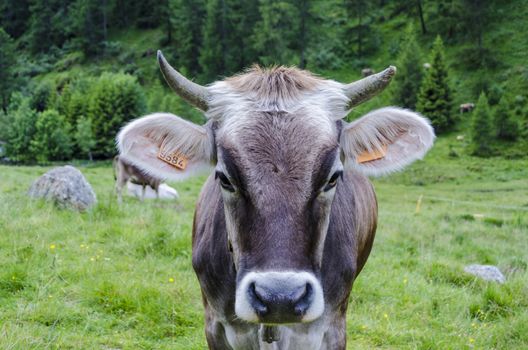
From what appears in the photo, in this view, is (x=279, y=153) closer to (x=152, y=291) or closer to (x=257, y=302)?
(x=257, y=302)

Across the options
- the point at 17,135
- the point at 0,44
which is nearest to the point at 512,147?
the point at 17,135

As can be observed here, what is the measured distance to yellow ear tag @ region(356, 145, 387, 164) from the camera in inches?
128

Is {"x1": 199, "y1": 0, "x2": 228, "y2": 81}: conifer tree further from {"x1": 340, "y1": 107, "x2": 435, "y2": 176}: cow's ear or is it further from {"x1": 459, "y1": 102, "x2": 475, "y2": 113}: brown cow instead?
{"x1": 340, "y1": 107, "x2": 435, "y2": 176}: cow's ear

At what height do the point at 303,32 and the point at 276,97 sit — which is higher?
the point at 276,97

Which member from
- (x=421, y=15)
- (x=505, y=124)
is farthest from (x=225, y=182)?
(x=421, y=15)

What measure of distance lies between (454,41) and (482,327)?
1996 inches

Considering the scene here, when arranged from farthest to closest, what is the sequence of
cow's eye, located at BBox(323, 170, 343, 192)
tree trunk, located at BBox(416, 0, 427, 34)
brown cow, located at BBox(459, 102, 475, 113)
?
tree trunk, located at BBox(416, 0, 427, 34)
brown cow, located at BBox(459, 102, 475, 113)
cow's eye, located at BBox(323, 170, 343, 192)

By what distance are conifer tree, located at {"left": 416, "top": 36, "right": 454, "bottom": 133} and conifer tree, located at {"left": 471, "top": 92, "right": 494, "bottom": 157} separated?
178 inches

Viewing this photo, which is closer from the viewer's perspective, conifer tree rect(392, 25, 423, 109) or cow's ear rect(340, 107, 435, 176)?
cow's ear rect(340, 107, 435, 176)

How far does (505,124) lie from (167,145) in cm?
3474

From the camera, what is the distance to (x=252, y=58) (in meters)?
55.0

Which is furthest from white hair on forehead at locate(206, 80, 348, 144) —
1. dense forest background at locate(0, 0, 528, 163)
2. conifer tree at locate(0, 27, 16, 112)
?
conifer tree at locate(0, 27, 16, 112)

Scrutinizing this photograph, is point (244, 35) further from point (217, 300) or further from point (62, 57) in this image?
point (217, 300)

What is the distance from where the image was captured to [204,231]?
11.8 feet
